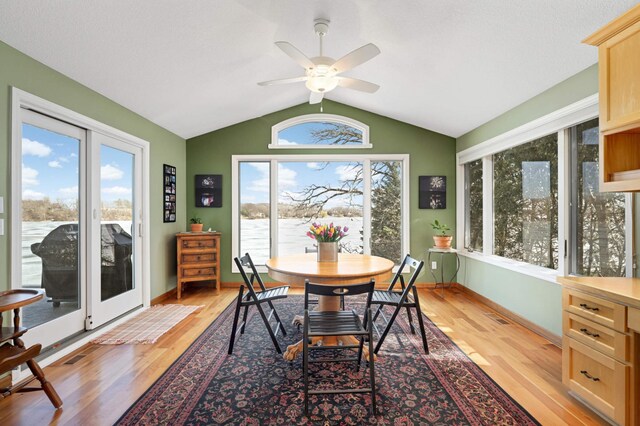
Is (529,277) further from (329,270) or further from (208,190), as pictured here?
(208,190)

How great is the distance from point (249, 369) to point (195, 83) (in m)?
2.90

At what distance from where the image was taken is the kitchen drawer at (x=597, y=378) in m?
1.80

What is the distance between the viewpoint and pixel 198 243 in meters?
4.84

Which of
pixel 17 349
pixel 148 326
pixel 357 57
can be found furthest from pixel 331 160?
pixel 17 349

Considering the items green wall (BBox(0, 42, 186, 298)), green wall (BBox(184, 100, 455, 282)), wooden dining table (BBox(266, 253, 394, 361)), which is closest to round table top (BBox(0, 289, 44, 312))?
green wall (BBox(0, 42, 186, 298))

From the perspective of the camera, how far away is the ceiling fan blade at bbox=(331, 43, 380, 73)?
7.88 ft

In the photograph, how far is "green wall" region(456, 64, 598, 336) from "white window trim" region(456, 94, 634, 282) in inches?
2.8

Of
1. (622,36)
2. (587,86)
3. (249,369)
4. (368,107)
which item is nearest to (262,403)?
(249,369)

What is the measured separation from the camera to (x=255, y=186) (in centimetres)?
545

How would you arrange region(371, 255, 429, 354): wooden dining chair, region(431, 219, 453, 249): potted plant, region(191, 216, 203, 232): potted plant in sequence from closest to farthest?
region(371, 255, 429, 354): wooden dining chair
region(431, 219, 453, 249): potted plant
region(191, 216, 203, 232): potted plant

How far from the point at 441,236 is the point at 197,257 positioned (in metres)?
3.55

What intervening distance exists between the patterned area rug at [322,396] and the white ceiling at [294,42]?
2.52 meters

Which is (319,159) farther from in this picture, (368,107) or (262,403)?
(262,403)

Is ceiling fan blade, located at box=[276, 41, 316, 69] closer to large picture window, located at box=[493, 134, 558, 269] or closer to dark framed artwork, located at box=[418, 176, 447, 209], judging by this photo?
large picture window, located at box=[493, 134, 558, 269]
